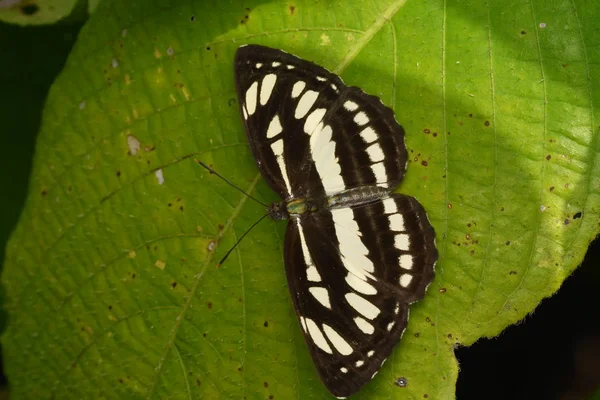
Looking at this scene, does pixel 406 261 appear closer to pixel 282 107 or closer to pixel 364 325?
pixel 364 325

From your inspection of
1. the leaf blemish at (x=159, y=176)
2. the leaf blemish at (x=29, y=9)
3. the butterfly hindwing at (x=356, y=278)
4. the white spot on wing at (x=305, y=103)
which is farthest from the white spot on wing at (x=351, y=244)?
the leaf blemish at (x=29, y=9)

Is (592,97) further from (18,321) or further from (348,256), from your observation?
(18,321)

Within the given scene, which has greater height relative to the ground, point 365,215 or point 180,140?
point 180,140

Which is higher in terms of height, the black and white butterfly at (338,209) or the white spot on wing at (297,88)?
the white spot on wing at (297,88)

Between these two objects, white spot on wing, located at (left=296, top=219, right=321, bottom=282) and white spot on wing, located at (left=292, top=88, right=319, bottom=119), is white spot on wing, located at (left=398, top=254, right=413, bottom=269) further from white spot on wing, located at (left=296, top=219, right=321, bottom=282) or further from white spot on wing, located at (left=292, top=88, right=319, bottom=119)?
white spot on wing, located at (left=292, top=88, right=319, bottom=119)

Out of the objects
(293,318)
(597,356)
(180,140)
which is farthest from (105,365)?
(597,356)

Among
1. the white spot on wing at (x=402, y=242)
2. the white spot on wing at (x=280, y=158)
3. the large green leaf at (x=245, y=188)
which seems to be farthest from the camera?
the white spot on wing at (x=280, y=158)

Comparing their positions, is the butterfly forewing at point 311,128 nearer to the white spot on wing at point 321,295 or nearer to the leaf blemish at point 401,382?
the white spot on wing at point 321,295

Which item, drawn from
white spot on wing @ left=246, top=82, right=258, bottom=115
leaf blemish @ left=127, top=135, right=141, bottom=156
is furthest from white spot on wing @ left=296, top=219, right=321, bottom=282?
leaf blemish @ left=127, top=135, right=141, bottom=156
